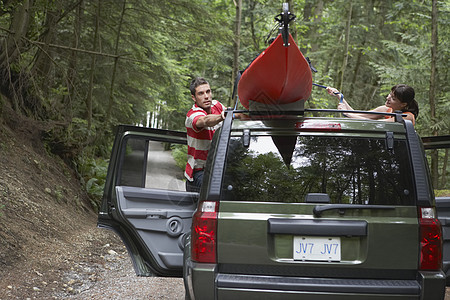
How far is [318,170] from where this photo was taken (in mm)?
3658

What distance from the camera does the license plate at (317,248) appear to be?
11.6ft

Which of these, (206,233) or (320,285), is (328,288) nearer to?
(320,285)

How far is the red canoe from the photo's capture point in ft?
13.9

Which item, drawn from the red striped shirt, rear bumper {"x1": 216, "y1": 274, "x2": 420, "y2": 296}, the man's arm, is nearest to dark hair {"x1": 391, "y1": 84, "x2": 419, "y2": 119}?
the red striped shirt

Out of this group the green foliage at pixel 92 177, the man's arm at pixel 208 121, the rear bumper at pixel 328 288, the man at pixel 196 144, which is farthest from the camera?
the green foliage at pixel 92 177

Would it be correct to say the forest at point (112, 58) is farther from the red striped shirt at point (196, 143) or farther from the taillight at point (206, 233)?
the taillight at point (206, 233)

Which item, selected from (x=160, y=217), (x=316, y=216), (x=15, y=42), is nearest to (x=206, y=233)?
(x=316, y=216)

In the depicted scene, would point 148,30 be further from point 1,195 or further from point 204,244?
point 204,244

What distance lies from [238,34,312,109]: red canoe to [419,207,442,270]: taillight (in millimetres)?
1540

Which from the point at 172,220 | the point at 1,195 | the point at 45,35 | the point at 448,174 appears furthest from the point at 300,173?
the point at 448,174

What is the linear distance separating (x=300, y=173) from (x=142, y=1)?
9832 mm

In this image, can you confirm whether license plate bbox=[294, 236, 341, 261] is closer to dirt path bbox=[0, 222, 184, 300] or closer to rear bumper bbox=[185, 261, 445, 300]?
rear bumper bbox=[185, 261, 445, 300]

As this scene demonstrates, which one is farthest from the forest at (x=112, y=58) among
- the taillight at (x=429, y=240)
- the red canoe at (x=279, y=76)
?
the taillight at (x=429, y=240)

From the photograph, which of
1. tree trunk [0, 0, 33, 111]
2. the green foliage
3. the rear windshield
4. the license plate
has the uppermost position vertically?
tree trunk [0, 0, 33, 111]
